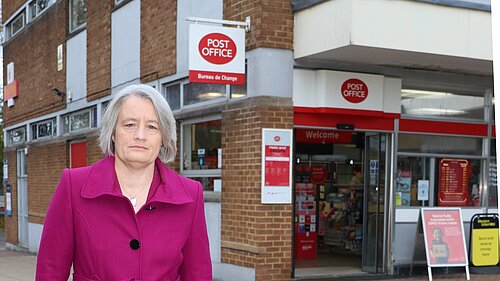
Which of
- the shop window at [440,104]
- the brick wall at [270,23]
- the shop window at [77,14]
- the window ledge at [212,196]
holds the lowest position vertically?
the window ledge at [212,196]

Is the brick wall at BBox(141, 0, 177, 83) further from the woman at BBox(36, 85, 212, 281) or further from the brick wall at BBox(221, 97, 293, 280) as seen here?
the woman at BBox(36, 85, 212, 281)

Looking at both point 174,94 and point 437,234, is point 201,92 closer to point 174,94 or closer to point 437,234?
point 174,94

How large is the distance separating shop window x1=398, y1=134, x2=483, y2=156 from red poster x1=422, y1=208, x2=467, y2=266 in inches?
39.9

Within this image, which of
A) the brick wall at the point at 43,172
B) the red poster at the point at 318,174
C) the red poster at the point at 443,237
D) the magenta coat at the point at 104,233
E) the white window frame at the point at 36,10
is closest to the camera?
the magenta coat at the point at 104,233

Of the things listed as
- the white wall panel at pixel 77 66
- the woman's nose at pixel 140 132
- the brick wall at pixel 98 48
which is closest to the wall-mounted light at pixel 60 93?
the white wall panel at pixel 77 66

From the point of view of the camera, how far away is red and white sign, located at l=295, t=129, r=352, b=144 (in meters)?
9.62

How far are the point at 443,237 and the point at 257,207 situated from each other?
9.71 ft

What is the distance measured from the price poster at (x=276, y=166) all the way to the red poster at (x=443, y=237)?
2.27m

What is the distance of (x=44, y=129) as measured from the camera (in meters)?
16.8

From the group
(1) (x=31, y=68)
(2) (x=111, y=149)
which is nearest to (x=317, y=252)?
(2) (x=111, y=149)

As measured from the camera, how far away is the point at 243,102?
8.50 meters

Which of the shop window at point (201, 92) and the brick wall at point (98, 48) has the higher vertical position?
the brick wall at point (98, 48)

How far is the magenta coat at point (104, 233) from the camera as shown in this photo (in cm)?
221

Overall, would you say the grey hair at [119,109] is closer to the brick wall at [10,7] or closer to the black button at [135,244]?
the black button at [135,244]
